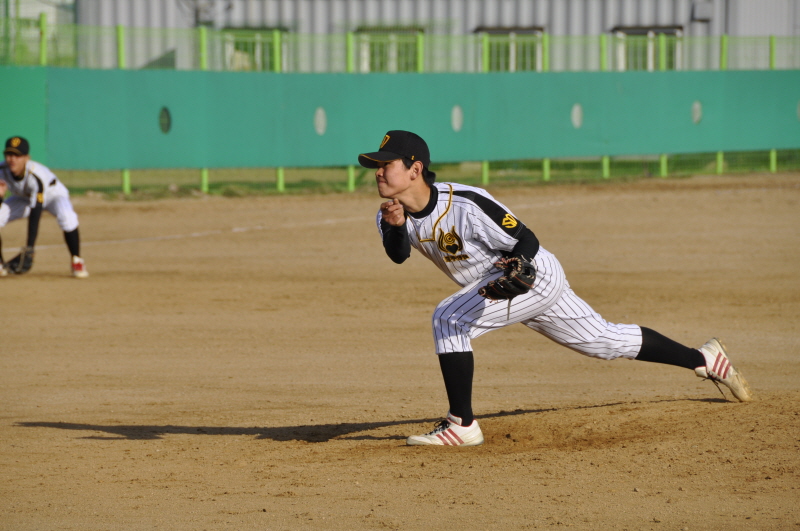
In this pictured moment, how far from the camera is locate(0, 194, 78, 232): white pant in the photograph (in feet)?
38.8

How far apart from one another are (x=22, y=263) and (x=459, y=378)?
8.22 metres

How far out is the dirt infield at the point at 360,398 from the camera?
4.53 metres

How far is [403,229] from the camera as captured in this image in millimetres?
5113

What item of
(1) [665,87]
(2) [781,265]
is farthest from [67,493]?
(1) [665,87]

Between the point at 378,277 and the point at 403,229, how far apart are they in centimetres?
674

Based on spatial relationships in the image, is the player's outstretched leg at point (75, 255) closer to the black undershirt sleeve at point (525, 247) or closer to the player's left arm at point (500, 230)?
the player's left arm at point (500, 230)

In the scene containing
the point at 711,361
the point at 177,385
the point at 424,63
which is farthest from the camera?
the point at 424,63

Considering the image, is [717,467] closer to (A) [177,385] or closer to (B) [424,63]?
(A) [177,385]

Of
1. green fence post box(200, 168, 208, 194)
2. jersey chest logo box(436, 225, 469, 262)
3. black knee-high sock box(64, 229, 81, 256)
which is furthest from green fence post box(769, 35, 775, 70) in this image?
jersey chest logo box(436, 225, 469, 262)

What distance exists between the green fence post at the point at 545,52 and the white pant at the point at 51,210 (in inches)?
490

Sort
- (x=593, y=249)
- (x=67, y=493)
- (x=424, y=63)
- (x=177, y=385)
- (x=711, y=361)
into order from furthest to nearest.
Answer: (x=424, y=63) < (x=593, y=249) < (x=177, y=385) < (x=711, y=361) < (x=67, y=493)

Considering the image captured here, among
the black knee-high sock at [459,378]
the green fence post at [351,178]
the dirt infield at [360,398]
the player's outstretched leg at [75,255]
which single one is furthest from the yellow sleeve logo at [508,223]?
the green fence post at [351,178]

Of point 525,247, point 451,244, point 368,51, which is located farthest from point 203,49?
point 525,247

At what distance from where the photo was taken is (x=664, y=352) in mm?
5598
